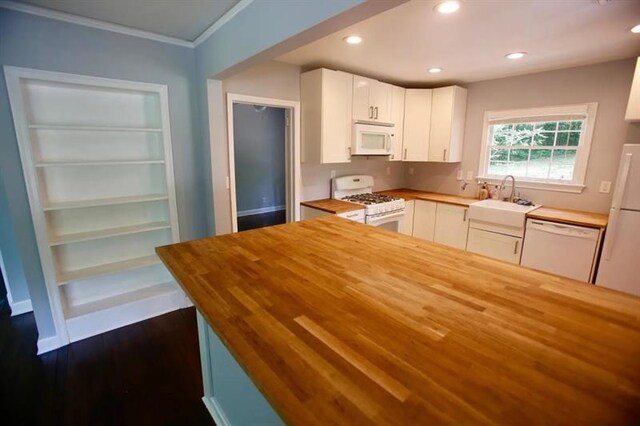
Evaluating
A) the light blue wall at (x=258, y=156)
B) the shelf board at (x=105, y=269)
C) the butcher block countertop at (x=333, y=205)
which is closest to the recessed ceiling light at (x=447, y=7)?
the butcher block countertop at (x=333, y=205)

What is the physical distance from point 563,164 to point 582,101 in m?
0.67

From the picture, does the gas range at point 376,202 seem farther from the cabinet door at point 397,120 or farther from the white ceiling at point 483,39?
the white ceiling at point 483,39

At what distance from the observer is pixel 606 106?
2.95 m

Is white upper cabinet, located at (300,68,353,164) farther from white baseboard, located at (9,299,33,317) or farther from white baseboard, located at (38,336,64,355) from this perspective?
white baseboard, located at (9,299,33,317)

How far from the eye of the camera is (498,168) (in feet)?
12.6

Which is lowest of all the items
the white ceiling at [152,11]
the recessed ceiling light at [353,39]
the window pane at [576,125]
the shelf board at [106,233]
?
the shelf board at [106,233]

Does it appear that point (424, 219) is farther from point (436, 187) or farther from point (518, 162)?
point (518, 162)

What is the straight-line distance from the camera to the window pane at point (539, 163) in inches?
136

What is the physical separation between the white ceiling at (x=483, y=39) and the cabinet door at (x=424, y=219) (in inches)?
63.5

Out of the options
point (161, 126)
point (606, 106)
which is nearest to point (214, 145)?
point (161, 126)

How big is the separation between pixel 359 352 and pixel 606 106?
3780 millimetres

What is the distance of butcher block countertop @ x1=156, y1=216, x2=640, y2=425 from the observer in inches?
26.3

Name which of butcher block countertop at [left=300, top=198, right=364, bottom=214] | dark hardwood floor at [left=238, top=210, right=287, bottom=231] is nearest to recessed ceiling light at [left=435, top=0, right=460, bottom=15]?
butcher block countertop at [left=300, top=198, right=364, bottom=214]

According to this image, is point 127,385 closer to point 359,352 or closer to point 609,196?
point 359,352
